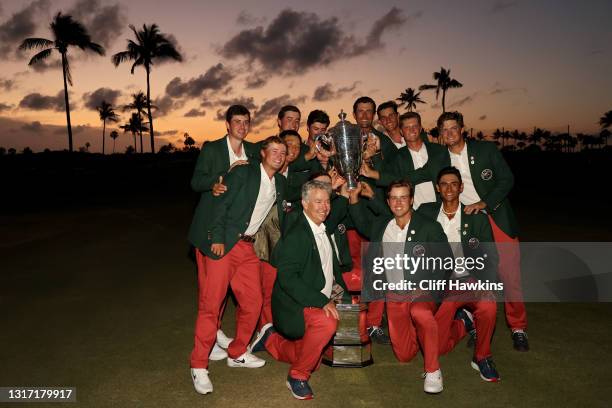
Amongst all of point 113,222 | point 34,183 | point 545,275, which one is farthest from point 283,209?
point 34,183

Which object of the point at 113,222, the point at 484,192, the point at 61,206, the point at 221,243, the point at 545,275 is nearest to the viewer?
the point at 221,243

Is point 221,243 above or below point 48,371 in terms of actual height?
above

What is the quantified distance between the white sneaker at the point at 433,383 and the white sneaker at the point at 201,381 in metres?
→ 1.87

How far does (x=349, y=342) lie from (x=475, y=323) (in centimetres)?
121

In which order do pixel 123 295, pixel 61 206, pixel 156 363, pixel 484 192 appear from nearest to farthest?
pixel 156 363
pixel 484 192
pixel 123 295
pixel 61 206

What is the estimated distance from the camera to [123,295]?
744 cm

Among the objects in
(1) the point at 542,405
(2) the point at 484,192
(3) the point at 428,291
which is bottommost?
(1) the point at 542,405

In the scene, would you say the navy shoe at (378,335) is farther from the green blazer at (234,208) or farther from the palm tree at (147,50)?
the palm tree at (147,50)

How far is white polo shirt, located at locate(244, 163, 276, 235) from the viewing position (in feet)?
16.2

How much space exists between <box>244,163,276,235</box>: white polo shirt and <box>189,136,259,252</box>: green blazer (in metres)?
0.25

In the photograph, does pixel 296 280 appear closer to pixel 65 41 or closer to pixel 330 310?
pixel 330 310

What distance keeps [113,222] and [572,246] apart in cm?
1218

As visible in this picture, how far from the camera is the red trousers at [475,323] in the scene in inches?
179

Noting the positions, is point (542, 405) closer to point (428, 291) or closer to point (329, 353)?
point (428, 291)
